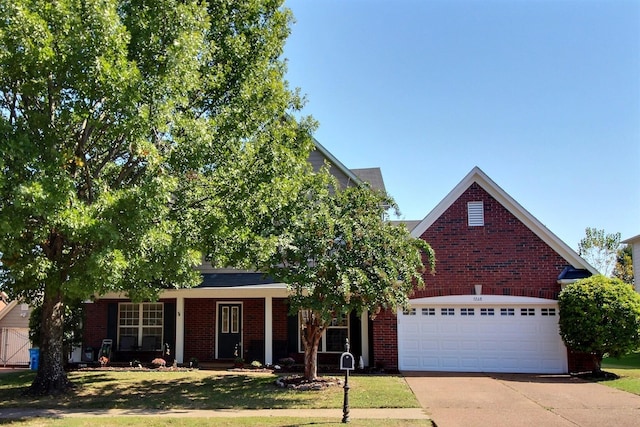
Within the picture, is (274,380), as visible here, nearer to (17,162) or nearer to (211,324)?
(211,324)

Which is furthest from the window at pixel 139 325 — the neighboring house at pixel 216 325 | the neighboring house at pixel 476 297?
the neighboring house at pixel 476 297

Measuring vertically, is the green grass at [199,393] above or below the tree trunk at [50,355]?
below

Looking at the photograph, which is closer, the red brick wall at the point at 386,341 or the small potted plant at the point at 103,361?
the red brick wall at the point at 386,341

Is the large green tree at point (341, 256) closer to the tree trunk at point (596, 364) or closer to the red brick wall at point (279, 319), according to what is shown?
the red brick wall at point (279, 319)

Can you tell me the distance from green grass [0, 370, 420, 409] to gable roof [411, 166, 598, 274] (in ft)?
17.9

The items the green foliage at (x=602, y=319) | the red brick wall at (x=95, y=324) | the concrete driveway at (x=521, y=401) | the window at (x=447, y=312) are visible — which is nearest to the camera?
the concrete driveway at (x=521, y=401)

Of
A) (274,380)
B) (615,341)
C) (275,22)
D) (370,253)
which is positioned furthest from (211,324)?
(615,341)

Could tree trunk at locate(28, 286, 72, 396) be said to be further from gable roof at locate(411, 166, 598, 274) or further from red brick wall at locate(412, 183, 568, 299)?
gable roof at locate(411, 166, 598, 274)

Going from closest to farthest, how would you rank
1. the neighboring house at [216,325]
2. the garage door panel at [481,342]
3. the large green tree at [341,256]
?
the large green tree at [341,256] → the garage door panel at [481,342] → the neighboring house at [216,325]

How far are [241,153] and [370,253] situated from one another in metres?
3.84

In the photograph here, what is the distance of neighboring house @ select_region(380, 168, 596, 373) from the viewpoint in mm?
17453

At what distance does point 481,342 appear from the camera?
17609mm

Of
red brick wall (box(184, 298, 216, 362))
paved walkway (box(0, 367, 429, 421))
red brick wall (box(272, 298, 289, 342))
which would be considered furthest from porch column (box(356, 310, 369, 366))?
paved walkway (box(0, 367, 429, 421))

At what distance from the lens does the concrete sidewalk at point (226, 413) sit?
10.8m
